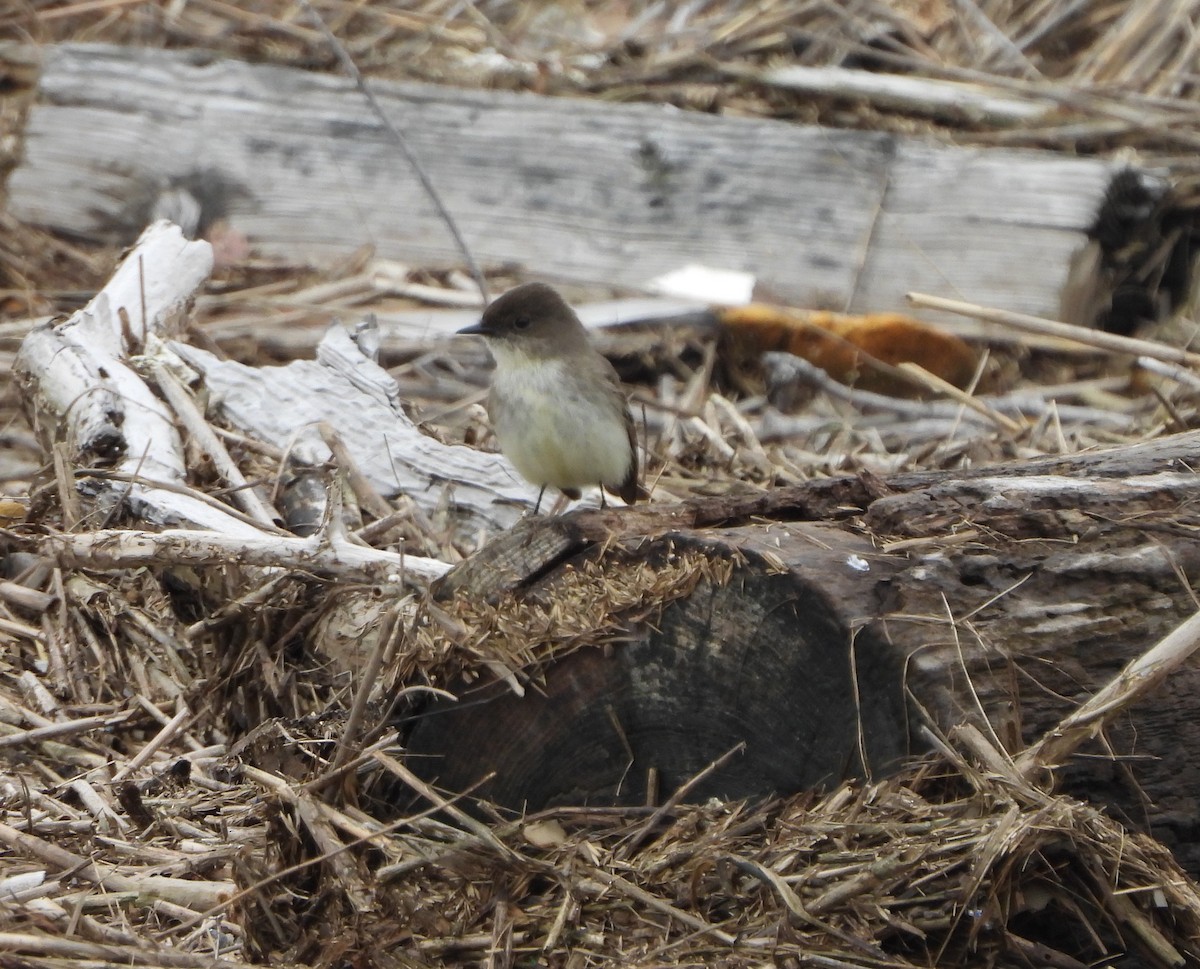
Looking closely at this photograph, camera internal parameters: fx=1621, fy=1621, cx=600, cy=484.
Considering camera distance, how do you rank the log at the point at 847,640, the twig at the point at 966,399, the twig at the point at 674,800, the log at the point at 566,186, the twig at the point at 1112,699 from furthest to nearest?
the log at the point at 566,186 < the twig at the point at 966,399 < the twig at the point at 674,800 < the log at the point at 847,640 < the twig at the point at 1112,699

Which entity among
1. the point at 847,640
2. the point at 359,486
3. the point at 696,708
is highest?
the point at 847,640

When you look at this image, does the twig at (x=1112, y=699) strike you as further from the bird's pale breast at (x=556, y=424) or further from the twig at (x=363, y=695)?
the bird's pale breast at (x=556, y=424)

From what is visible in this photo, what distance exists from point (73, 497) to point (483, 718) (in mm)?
2123

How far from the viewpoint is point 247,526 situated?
202 inches

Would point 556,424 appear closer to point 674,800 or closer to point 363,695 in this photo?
point 363,695

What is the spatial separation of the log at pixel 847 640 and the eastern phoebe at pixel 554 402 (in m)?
1.33

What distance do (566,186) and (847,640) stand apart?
18.7 ft

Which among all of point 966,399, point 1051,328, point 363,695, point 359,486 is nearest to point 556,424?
point 359,486

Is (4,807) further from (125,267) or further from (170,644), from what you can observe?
(125,267)

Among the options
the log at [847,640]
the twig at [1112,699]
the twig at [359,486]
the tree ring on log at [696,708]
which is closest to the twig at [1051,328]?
the log at [847,640]

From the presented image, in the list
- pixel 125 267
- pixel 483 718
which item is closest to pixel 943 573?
pixel 483 718

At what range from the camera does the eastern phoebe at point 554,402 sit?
17.5 ft

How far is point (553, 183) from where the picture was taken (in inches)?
343

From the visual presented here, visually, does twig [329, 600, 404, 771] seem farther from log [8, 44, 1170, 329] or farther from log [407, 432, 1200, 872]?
log [8, 44, 1170, 329]
